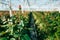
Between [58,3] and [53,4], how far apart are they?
232 mm

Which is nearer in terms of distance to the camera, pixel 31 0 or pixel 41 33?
pixel 41 33

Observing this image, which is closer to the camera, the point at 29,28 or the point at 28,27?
the point at 29,28

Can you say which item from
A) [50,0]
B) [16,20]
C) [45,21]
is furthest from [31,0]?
[16,20]

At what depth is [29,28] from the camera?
5.73 meters

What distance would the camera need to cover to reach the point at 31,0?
34.0ft

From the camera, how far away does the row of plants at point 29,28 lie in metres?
5.34

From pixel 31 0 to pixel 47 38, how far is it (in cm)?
439

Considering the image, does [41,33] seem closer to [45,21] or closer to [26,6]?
[45,21]

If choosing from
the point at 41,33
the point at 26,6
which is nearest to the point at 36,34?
the point at 41,33

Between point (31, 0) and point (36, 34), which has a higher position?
point (31, 0)

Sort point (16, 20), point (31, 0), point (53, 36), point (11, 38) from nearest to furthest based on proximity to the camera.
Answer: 1. point (11, 38)
2. point (16, 20)
3. point (53, 36)
4. point (31, 0)

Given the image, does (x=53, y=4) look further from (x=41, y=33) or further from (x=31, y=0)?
(x=41, y=33)

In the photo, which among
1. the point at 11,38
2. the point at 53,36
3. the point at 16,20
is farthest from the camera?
the point at 53,36

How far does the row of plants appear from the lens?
210 inches
